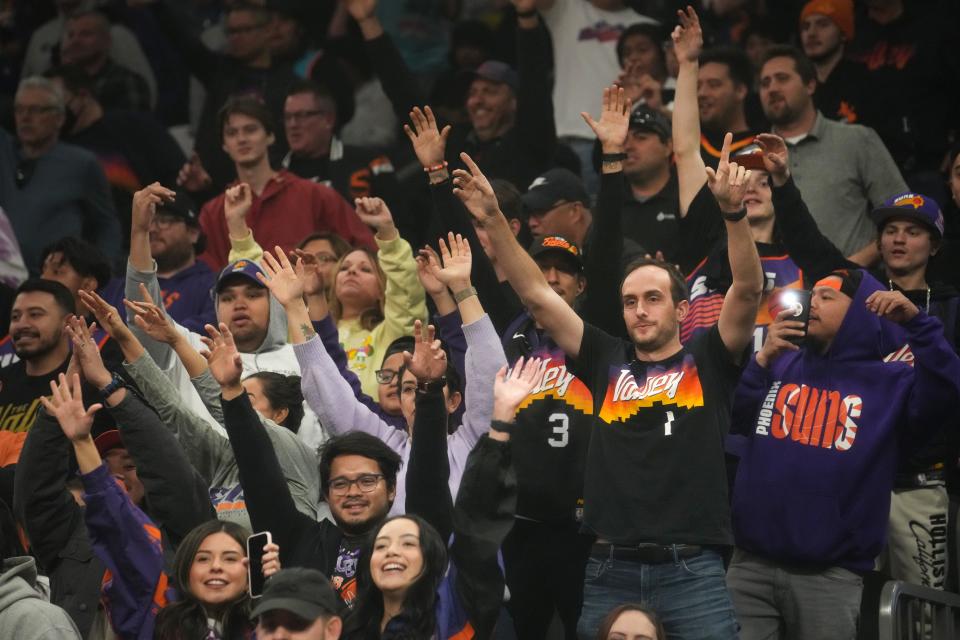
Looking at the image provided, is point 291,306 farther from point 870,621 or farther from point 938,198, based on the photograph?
point 938,198

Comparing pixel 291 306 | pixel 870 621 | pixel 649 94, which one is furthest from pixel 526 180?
pixel 870 621

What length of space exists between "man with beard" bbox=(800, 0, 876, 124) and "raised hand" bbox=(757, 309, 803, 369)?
330cm

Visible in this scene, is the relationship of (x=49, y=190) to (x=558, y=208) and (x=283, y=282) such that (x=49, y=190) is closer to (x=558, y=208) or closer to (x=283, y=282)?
(x=558, y=208)

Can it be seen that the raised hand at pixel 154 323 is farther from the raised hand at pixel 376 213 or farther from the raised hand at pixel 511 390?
the raised hand at pixel 511 390

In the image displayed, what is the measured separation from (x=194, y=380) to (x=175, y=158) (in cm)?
427

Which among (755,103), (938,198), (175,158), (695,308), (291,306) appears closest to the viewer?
(291,306)

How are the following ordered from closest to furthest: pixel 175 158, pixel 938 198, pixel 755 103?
pixel 938 198
pixel 755 103
pixel 175 158

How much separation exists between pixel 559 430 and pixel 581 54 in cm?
468

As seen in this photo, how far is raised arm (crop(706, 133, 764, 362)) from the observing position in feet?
21.8

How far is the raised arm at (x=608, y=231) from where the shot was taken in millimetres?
7465

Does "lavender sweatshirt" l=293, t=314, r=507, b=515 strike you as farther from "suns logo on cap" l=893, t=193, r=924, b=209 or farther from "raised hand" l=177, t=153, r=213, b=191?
"raised hand" l=177, t=153, r=213, b=191

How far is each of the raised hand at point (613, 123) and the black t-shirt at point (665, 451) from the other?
1140 mm

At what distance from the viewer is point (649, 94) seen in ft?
33.1

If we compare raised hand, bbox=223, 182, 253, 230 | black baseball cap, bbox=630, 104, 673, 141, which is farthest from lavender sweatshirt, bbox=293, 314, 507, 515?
black baseball cap, bbox=630, 104, 673, 141
